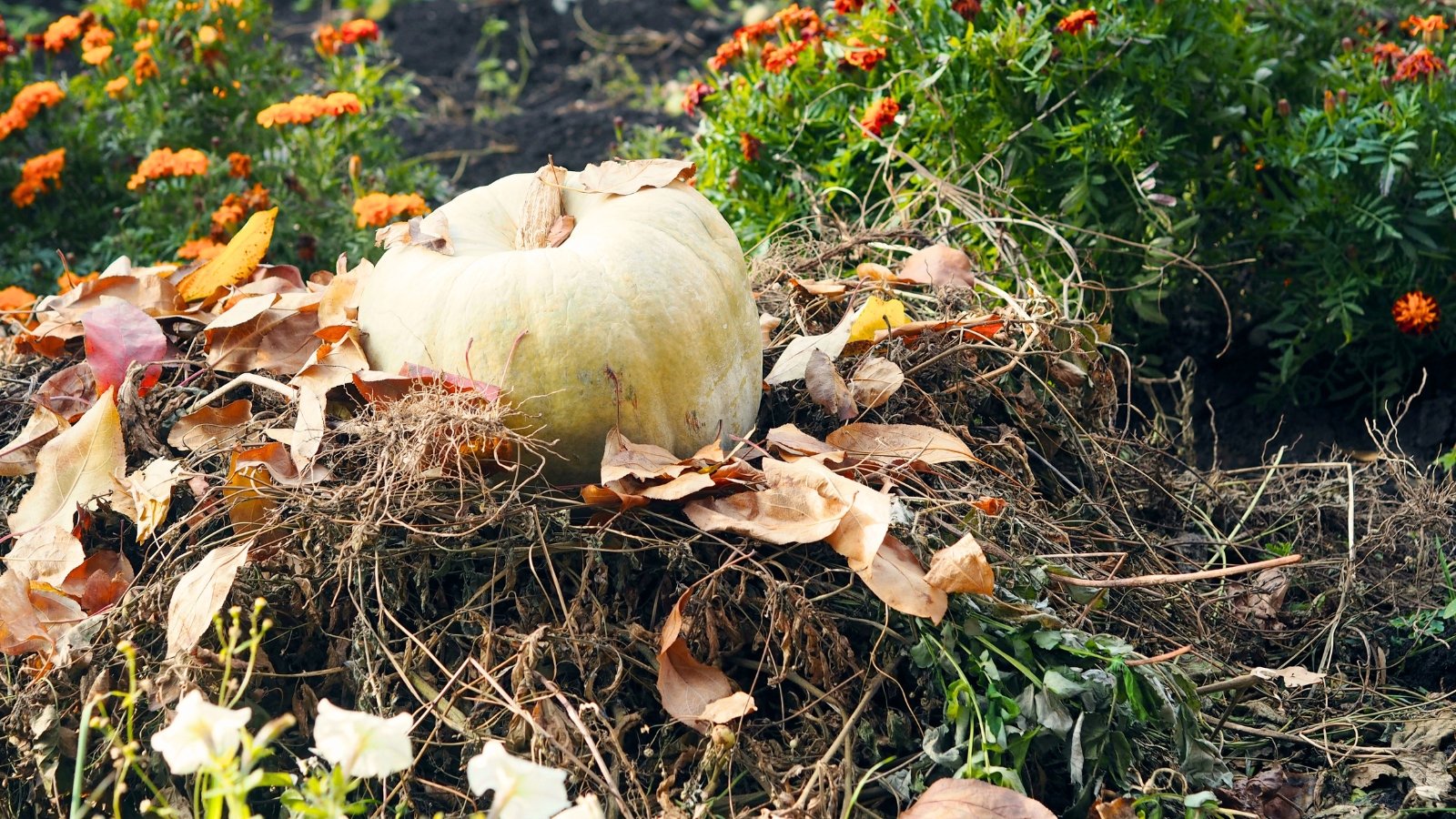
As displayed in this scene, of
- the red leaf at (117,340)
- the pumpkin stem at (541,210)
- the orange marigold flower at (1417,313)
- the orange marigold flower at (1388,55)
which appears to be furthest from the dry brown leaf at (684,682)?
the orange marigold flower at (1388,55)

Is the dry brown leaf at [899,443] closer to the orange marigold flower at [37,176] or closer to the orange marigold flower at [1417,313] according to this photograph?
the orange marigold flower at [1417,313]

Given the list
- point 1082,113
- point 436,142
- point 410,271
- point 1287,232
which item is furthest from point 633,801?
point 436,142

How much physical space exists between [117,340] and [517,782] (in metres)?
1.37

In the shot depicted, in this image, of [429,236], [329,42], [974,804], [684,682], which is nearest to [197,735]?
[684,682]

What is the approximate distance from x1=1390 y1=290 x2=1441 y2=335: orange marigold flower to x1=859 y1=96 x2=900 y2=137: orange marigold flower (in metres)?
1.19

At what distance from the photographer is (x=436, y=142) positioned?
16.2 feet

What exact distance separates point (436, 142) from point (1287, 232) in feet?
10.6

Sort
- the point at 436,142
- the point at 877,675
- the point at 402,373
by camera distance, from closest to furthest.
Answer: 1. the point at 877,675
2. the point at 402,373
3. the point at 436,142

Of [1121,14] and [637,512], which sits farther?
[1121,14]

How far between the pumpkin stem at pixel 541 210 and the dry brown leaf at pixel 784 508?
21.6 inches

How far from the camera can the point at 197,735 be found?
3.98ft

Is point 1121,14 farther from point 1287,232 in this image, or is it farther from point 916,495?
point 916,495

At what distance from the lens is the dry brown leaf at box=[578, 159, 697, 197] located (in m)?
2.11

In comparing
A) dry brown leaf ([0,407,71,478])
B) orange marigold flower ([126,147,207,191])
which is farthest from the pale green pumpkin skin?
orange marigold flower ([126,147,207,191])
